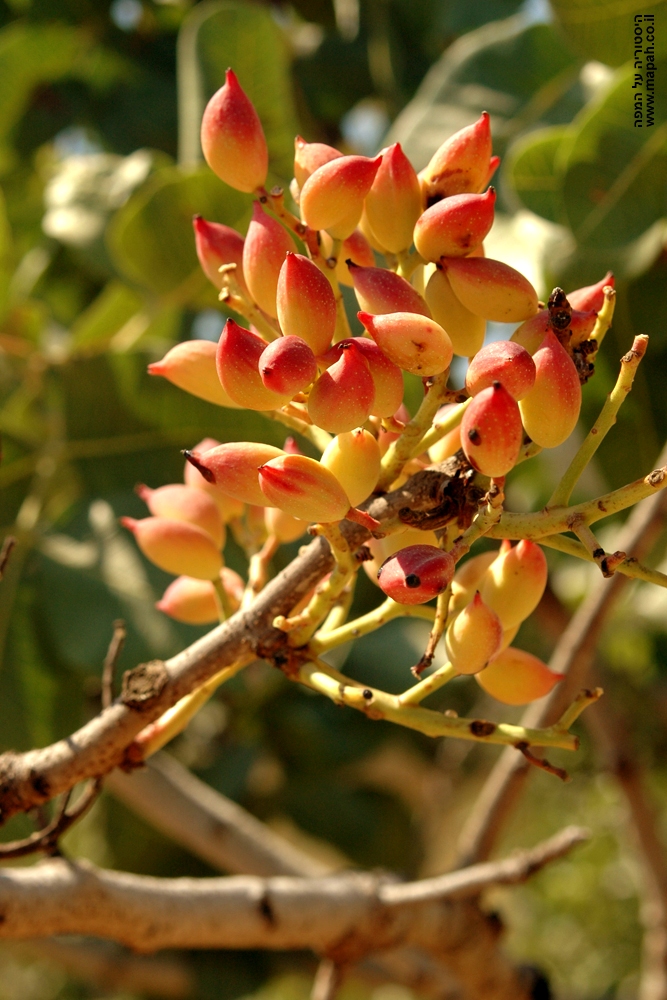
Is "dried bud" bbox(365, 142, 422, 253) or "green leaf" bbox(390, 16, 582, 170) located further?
"green leaf" bbox(390, 16, 582, 170)

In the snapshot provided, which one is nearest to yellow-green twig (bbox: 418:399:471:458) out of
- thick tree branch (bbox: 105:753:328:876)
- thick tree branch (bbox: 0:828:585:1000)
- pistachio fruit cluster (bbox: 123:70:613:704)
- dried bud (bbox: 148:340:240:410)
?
pistachio fruit cluster (bbox: 123:70:613:704)

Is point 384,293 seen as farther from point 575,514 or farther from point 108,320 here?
point 108,320

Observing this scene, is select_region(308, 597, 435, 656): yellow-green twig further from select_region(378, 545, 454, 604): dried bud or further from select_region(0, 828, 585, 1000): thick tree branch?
select_region(0, 828, 585, 1000): thick tree branch

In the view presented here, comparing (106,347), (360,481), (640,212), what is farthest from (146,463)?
(360,481)

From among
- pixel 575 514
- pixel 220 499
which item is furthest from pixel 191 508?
pixel 575 514

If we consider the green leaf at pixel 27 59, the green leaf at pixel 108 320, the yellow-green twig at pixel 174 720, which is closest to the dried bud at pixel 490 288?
the yellow-green twig at pixel 174 720

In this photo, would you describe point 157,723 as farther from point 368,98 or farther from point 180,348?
point 368,98
